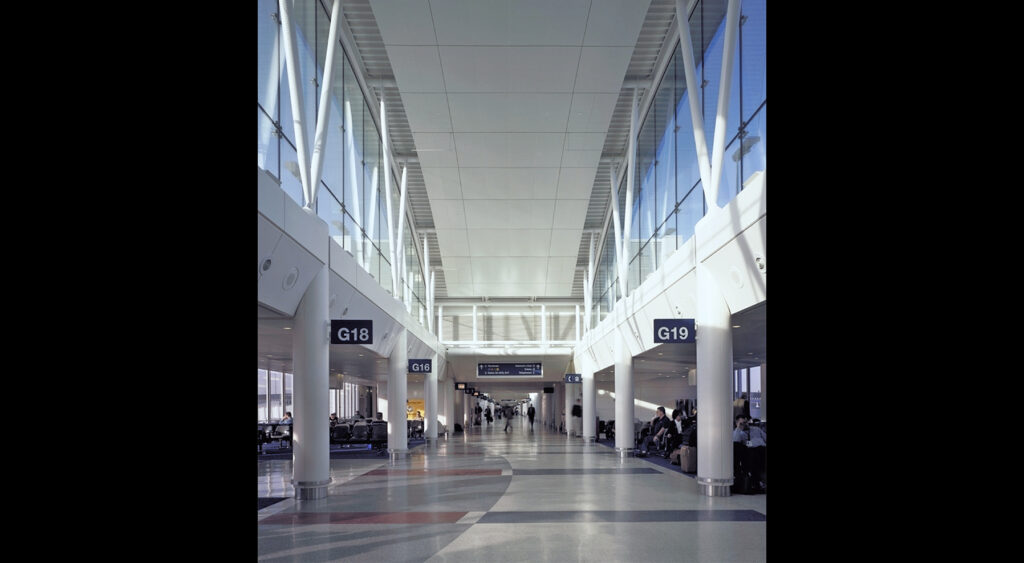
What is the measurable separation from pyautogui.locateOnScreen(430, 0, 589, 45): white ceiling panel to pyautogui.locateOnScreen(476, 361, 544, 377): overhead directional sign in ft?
93.3

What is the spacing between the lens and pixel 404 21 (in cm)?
1688

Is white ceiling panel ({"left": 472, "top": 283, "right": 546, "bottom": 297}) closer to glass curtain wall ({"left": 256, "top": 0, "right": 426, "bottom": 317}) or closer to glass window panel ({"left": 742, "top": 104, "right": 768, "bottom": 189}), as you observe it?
glass curtain wall ({"left": 256, "top": 0, "right": 426, "bottom": 317})

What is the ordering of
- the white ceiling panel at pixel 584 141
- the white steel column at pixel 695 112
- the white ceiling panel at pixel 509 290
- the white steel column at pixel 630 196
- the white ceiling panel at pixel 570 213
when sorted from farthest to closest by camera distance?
the white ceiling panel at pixel 509 290
the white ceiling panel at pixel 570 213
the white steel column at pixel 630 196
the white ceiling panel at pixel 584 141
the white steel column at pixel 695 112

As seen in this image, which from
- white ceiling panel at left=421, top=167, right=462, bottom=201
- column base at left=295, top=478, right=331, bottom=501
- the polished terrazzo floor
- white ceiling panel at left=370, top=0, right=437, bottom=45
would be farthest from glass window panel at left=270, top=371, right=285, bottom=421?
column base at left=295, top=478, right=331, bottom=501

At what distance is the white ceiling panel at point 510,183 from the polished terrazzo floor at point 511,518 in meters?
10.1

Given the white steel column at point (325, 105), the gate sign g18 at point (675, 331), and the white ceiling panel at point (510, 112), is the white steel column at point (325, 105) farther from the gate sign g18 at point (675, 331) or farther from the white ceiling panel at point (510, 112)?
the gate sign g18 at point (675, 331)

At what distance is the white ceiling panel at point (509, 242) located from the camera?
34531mm

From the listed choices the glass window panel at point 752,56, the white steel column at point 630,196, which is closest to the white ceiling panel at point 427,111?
the white steel column at point 630,196

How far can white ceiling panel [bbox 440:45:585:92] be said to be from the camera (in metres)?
18.2

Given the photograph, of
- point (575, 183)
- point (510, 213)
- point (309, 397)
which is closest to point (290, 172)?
point (309, 397)

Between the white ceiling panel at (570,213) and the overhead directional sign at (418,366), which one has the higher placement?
the white ceiling panel at (570,213)

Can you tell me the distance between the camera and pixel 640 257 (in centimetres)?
2578

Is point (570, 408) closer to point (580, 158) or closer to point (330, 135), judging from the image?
point (580, 158)
